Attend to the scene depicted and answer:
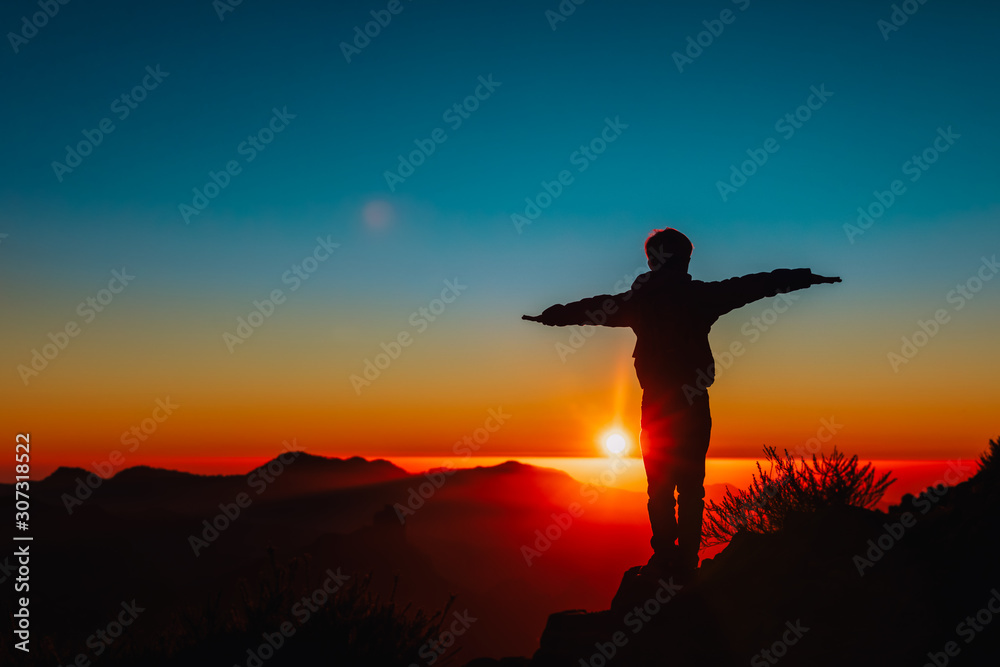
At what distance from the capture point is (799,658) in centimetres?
475

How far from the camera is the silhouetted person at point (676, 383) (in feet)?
21.0

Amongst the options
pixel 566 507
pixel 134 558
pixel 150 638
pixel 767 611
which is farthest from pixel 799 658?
pixel 134 558

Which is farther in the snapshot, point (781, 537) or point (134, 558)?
point (134, 558)

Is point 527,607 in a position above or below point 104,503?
above

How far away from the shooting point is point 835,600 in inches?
196

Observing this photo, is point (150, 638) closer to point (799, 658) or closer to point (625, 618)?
point (625, 618)

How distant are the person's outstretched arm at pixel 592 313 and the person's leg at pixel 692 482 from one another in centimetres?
125

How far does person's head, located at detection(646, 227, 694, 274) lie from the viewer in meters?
6.58

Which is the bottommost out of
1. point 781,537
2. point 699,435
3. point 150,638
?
point 150,638

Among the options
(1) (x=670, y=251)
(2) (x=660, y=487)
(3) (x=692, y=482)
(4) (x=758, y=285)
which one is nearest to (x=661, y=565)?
(2) (x=660, y=487)

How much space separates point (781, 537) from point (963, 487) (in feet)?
6.51

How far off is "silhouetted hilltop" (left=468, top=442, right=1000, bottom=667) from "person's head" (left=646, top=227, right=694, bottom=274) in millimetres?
2720

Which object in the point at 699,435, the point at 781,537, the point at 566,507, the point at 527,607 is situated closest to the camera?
the point at 781,537

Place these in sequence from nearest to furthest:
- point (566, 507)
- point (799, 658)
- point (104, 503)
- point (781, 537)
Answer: point (799, 658), point (781, 537), point (566, 507), point (104, 503)
